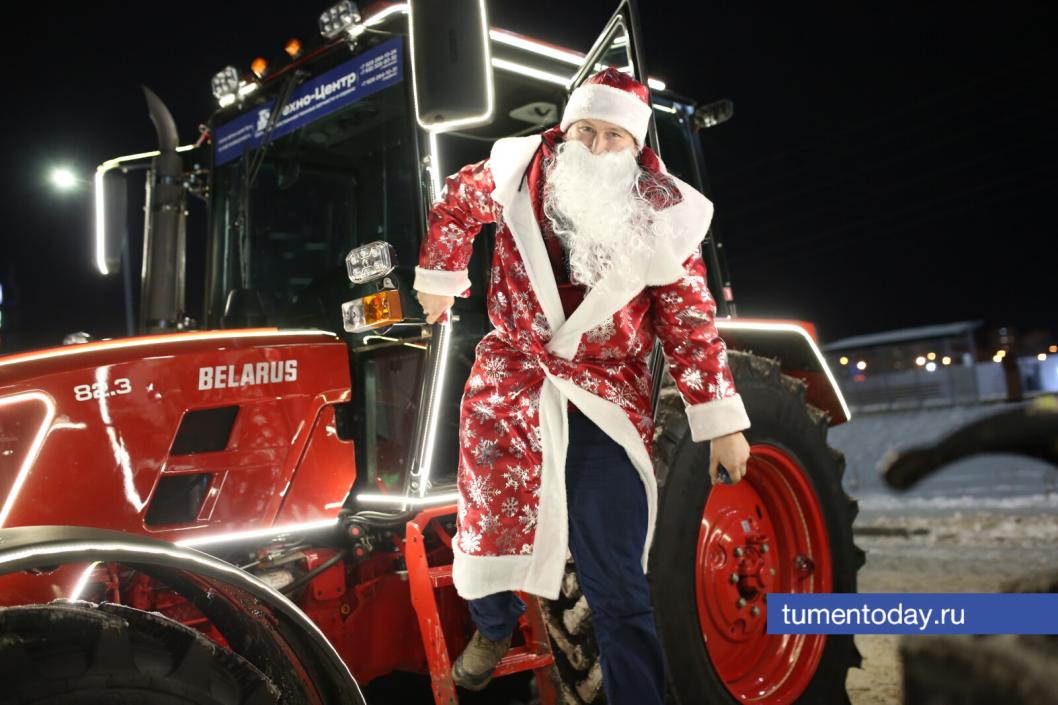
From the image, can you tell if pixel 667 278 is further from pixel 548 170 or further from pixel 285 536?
pixel 285 536

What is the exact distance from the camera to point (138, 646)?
5.34 feet

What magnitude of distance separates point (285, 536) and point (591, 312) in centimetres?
119

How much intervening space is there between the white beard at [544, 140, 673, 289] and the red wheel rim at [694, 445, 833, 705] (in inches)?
48.4

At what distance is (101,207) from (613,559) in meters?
2.66

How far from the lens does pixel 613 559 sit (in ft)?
7.14

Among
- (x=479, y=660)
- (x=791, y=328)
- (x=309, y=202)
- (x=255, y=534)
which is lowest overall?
(x=479, y=660)

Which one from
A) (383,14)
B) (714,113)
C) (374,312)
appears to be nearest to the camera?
(374,312)

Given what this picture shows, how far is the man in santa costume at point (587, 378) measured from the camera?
7.22ft

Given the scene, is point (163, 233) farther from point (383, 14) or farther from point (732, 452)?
point (732, 452)

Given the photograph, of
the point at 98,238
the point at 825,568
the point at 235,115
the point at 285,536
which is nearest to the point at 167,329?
the point at 98,238

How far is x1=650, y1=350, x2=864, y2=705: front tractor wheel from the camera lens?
9.41 ft

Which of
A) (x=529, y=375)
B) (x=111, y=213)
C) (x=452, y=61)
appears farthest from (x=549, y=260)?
(x=111, y=213)

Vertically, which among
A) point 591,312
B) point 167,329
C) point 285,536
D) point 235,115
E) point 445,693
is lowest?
point 445,693

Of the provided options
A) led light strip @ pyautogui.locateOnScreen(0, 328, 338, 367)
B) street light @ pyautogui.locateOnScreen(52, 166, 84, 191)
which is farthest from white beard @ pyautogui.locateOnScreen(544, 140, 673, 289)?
street light @ pyautogui.locateOnScreen(52, 166, 84, 191)
